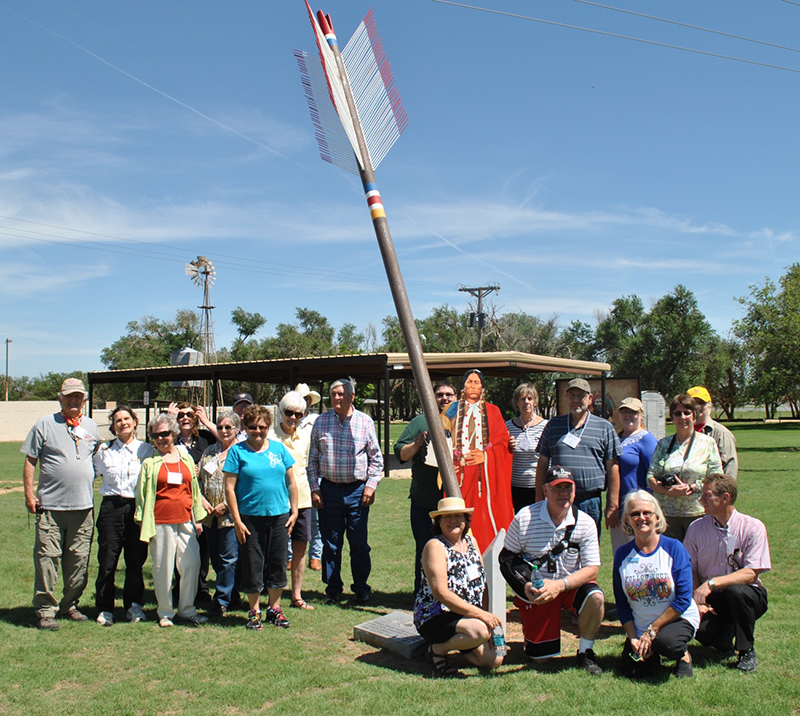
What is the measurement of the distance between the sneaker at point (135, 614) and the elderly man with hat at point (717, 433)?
4353 millimetres

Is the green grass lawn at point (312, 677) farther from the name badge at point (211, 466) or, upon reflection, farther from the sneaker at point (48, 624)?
the name badge at point (211, 466)

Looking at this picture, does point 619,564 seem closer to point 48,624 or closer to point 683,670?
point 683,670

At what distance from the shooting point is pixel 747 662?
12.9ft

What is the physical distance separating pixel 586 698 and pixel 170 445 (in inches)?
132

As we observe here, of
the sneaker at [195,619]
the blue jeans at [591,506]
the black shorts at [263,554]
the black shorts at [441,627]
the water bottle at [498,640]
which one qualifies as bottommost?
the sneaker at [195,619]

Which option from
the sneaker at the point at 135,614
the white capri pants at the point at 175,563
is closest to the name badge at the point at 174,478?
the white capri pants at the point at 175,563

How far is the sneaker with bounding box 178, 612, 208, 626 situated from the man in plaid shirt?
101 cm

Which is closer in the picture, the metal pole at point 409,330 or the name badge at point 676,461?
the metal pole at point 409,330

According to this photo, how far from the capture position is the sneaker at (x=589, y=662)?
394 cm

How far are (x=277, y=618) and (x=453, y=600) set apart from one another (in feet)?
5.30

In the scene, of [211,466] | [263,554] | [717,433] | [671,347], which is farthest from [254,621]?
[671,347]

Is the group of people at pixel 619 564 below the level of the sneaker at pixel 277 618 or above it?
above

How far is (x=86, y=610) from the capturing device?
17.9ft

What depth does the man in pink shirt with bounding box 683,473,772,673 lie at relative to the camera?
4035 millimetres
